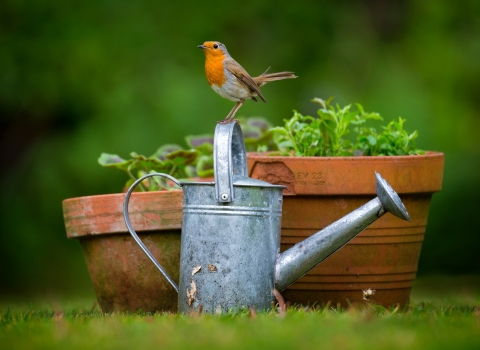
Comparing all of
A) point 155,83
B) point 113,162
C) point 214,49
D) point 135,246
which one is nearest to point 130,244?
point 135,246

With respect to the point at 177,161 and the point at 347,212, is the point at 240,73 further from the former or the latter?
the point at 347,212

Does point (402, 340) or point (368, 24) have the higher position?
point (368, 24)

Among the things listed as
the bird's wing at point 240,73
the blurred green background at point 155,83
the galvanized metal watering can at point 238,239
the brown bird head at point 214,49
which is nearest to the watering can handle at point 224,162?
the galvanized metal watering can at point 238,239

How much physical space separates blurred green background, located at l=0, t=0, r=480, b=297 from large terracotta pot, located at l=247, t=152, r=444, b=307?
3.78 meters

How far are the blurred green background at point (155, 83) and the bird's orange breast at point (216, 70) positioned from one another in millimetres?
3797

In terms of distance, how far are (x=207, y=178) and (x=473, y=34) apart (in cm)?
537

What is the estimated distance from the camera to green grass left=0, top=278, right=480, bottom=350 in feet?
6.66

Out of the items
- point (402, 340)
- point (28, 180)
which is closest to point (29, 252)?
point (28, 180)

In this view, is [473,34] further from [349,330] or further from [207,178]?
[349,330]

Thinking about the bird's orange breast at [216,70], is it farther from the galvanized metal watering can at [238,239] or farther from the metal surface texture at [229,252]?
the metal surface texture at [229,252]

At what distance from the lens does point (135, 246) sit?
130 inches

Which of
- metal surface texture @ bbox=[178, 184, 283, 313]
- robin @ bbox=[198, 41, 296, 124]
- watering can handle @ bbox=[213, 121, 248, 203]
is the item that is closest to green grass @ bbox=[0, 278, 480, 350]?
metal surface texture @ bbox=[178, 184, 283, 313]

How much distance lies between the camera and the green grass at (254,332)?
6.66 feet

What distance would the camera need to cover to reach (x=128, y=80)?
8141 millimetres
